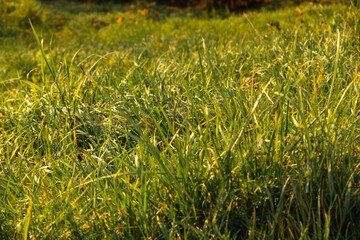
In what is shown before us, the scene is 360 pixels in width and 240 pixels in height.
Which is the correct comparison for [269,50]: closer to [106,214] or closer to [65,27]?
[106,214]

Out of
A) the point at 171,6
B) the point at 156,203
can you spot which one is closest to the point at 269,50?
the point at 156,203

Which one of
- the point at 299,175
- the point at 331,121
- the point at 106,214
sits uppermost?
the point at 331,121

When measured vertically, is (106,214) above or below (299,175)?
below

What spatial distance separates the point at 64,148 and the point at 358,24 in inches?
101

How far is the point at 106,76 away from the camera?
123 inches

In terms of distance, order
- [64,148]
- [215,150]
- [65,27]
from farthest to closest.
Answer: [65,27], [64,148], [215,150]

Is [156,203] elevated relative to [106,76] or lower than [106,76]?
lower

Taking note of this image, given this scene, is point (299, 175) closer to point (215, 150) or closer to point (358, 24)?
point (215, 150)

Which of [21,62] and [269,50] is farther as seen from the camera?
[21,62]

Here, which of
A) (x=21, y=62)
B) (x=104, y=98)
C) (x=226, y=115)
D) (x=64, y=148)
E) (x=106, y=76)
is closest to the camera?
(x=226, y=115)

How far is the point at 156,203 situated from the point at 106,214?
0.21 metres

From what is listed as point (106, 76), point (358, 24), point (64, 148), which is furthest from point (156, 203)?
point (358, 24)

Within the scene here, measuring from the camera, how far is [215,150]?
65.2 inches

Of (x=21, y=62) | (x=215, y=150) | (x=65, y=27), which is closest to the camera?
(x=215, y=150)
